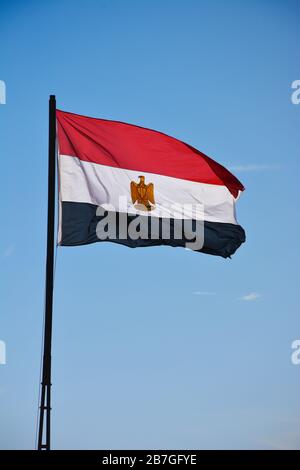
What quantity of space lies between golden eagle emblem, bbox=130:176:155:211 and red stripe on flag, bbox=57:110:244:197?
0.61 meters

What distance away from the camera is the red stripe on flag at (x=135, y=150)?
83.1 feet

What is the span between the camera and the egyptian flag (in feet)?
79.9

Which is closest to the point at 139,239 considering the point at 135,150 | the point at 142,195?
the point at 142,195

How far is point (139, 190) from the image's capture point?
25.9 metres

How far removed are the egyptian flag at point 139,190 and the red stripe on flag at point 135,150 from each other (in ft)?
0.09

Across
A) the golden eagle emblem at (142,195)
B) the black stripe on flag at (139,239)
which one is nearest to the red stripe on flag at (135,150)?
the golden eagle emblem at (142,195)

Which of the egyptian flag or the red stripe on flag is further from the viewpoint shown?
the red stripe on flag

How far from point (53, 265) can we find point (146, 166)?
17.5 feet

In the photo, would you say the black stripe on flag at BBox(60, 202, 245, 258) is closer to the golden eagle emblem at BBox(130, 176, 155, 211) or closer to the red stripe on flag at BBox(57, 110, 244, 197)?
the golden eagle emblem at BBox(130, 176, 155, 211)

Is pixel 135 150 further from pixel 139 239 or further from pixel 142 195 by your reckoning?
pixel 139 239

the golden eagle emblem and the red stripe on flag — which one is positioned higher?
the red stripe on flag

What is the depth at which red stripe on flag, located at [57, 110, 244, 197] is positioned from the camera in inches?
998

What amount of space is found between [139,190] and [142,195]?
0.16 metres

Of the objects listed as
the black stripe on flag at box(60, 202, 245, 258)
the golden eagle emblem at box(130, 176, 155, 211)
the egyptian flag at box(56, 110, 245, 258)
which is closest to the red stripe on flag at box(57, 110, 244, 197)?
the egyptian flag at box(56, 110, 245, 258)
